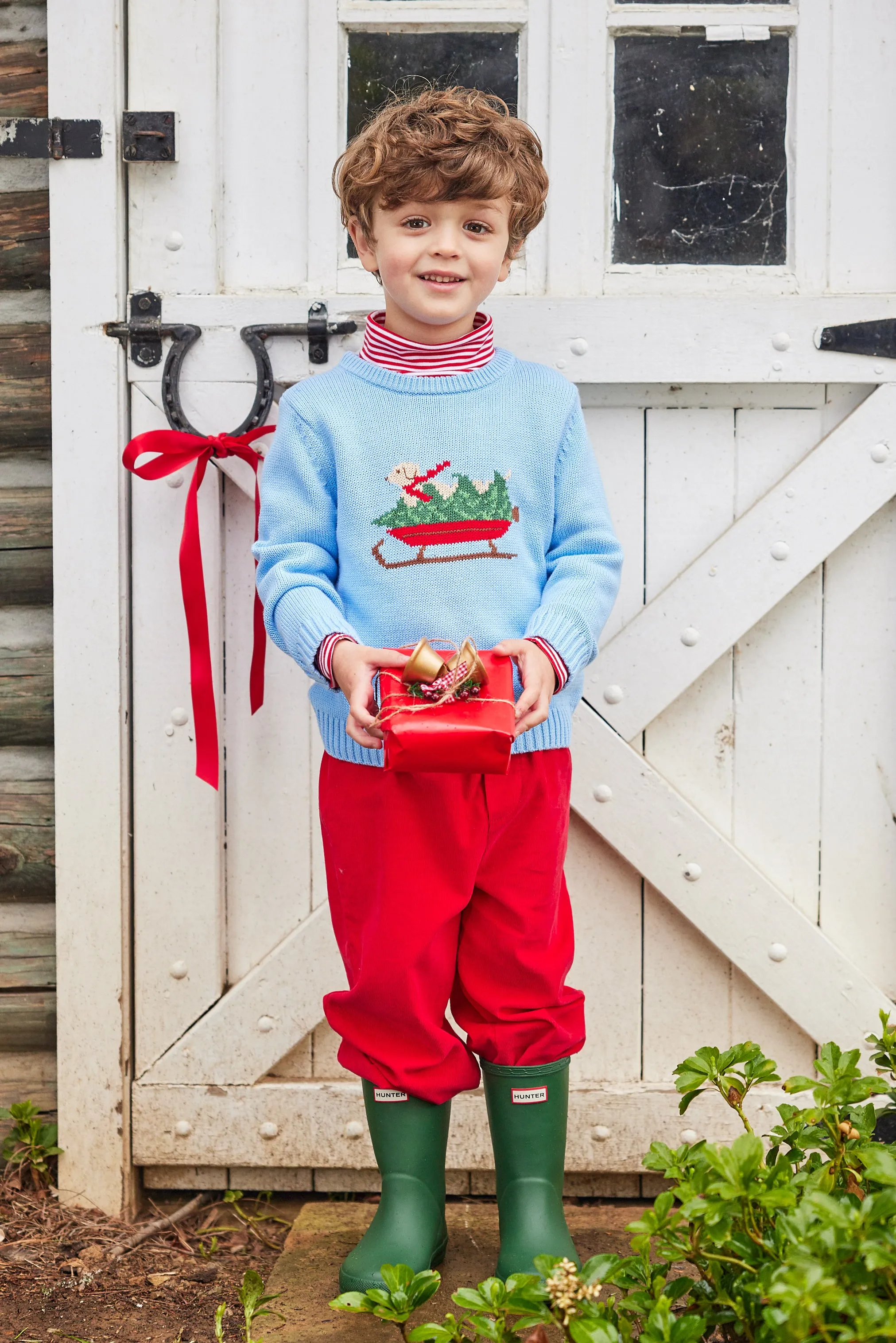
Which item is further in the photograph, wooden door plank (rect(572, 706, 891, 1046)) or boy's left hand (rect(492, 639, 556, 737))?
wooden door plank (rect(572, 706, 891, 1046))

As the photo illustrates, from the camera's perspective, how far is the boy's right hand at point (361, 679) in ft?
4.58

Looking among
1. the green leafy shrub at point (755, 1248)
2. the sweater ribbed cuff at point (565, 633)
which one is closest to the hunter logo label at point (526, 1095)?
the green leafy shrub at point (755, 1248)

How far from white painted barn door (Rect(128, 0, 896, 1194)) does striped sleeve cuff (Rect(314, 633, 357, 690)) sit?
0.62 m

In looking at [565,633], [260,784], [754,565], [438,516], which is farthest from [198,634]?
[754,565]

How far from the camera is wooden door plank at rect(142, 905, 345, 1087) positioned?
2.10 metres

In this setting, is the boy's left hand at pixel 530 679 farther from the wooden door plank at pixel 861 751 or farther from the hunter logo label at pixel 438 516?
the wooden door plank at pixel 861 751

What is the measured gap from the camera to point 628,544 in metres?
2.07

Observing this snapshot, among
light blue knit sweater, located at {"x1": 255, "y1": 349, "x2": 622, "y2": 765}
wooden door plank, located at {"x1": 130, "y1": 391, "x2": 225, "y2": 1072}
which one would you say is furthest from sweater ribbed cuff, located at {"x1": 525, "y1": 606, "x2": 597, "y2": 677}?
wooden door plank, located at {"x1": 130, "y1": 391, "x2": 225, "y2": 1072}

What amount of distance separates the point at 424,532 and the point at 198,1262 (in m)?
1.29

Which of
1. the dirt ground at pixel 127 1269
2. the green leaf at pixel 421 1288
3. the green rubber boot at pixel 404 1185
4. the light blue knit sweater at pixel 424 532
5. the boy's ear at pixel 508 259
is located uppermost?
the boy's ear at pixel 508 259

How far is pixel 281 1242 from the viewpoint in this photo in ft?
6.74

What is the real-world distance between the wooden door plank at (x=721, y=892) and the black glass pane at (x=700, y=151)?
820 millimetres

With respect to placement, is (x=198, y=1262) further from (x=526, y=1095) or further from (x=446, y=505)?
(x=446, y=505)

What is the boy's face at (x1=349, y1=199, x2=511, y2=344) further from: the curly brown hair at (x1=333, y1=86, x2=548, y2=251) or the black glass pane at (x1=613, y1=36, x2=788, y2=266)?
the black glass pane at (x1=613, y1=36, x2=788, y2=266)
